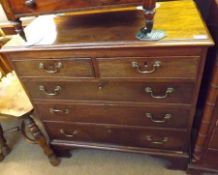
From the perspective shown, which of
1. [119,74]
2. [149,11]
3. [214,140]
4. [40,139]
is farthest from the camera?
[40,139]

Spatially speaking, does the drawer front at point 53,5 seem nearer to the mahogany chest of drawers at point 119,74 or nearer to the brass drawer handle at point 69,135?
the mahogany chest of drawers at point 119,74

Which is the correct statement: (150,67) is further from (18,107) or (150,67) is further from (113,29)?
(18,107)

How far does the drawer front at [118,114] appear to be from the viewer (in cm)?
109

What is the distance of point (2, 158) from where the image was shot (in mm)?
1626

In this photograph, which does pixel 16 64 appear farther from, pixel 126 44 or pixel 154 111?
pixel 154 111

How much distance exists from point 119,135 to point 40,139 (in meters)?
0.49

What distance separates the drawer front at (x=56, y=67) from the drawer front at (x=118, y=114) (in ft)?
0.71

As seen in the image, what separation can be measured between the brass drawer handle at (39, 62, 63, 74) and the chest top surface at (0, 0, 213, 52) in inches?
3.6

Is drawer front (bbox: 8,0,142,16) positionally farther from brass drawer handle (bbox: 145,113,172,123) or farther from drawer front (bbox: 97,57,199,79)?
brass drawer handle (bbox: 145,113,172,123)

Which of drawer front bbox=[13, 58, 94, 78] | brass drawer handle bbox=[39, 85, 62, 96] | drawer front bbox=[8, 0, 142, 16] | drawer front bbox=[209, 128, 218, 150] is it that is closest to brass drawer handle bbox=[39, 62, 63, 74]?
drawer front bbox=[13, 58, 94, 78]

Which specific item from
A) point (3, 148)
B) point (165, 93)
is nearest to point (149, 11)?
point (165, 93)

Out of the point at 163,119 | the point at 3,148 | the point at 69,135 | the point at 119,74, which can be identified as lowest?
the point at 3,148

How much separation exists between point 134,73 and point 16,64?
58 centimetres

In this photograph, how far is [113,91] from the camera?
1.06m
